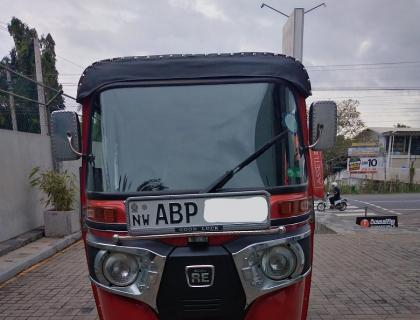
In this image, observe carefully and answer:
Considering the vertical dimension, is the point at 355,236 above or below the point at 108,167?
below

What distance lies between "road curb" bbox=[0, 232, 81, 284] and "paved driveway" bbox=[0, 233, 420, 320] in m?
0.11

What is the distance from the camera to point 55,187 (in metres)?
7.70

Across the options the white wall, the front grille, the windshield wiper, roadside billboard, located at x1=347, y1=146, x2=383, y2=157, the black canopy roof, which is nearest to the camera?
the front grille

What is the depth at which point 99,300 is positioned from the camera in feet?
8.75

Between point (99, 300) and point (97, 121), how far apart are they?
128cm

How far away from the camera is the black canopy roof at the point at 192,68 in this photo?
2.67 metres

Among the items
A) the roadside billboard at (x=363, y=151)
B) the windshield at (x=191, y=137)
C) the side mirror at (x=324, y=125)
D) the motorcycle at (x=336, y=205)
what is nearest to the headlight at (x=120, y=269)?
the windshield at (x=191, y=137)

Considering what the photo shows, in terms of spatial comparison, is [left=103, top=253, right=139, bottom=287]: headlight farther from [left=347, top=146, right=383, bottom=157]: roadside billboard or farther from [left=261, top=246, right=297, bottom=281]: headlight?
[left=347, top=146, right=383, bottom=157]: roadside billboard

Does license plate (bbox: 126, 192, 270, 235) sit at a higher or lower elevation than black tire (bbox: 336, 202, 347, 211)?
higher

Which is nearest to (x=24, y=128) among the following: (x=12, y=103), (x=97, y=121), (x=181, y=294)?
(x=12, y=103)

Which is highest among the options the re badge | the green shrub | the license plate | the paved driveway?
the license plate

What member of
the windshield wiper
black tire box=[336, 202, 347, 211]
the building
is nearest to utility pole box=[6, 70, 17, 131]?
the windshield wiper

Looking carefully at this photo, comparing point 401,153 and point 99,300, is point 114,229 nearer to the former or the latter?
point 99,300

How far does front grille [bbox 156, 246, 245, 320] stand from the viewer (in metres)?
2.35
